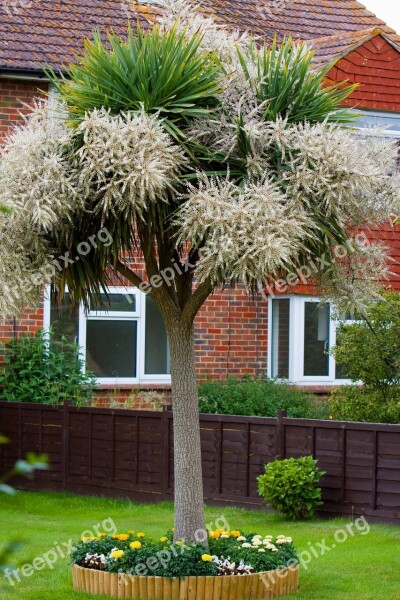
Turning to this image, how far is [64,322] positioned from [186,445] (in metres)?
8.19

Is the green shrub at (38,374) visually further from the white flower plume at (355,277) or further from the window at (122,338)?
the white flower plume at (355,277)

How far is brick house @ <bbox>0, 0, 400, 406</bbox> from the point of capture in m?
15.8

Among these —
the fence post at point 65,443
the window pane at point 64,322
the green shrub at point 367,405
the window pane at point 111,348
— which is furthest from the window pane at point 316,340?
the fence post at point 65,443

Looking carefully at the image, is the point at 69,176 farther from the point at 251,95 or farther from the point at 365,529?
the point at 365,529

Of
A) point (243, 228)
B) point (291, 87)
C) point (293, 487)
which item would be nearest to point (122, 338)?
point (293, 487)

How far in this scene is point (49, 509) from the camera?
12961 millimetres

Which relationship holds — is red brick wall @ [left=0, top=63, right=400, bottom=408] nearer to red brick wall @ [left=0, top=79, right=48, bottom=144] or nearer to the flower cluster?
red brick wall @ [left=0, top=79, right=48, bottom=144]

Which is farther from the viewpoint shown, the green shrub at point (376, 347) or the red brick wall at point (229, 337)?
the red brick wall at point (229, 337)

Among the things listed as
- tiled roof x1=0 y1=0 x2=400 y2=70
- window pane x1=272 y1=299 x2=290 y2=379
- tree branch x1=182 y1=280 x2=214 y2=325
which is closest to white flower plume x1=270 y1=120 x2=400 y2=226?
tree branch x1=182 y1=280 x2=214 y2=325

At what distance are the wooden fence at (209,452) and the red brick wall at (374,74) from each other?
690cm

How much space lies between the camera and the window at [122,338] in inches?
629

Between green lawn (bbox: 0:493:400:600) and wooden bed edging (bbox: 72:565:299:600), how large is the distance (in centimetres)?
15

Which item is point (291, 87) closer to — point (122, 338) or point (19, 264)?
point (19, 264)

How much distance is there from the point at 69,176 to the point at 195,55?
46.7 inches
